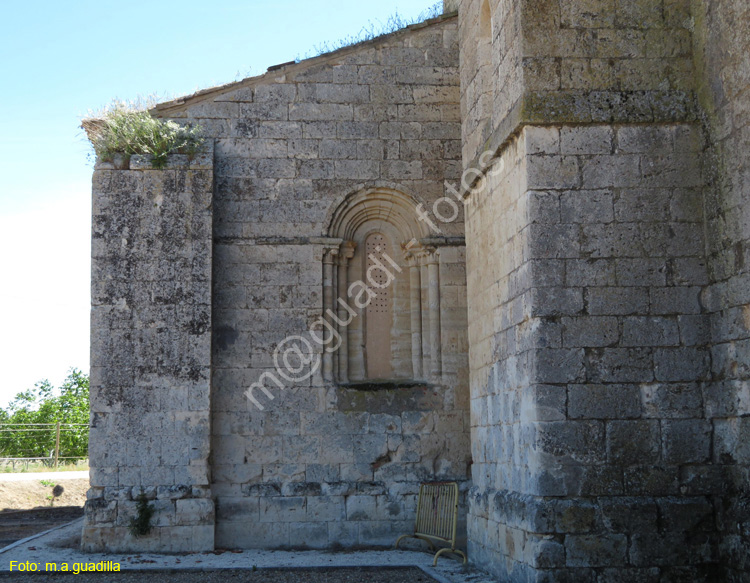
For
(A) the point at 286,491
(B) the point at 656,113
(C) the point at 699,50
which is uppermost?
(C) the point at 699,50

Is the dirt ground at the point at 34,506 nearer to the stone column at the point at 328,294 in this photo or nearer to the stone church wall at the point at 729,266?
the stone column at the point at 328,294

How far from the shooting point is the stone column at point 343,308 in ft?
30.4

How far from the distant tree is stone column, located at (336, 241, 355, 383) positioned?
39.0ft

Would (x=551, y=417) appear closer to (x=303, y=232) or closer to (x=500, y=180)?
(x=500, y=180)

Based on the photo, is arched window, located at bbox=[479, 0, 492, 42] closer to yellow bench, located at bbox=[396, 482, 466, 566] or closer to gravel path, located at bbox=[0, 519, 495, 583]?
yellow bench, located at bbox=[396, 482, 466, 566]

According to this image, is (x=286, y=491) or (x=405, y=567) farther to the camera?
(x=286, y=491)

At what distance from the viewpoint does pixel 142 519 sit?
27.7 feet

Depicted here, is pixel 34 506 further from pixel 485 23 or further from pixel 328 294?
pixel 485 23

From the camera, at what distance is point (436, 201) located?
9.49 meters

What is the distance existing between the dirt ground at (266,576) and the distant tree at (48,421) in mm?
11982

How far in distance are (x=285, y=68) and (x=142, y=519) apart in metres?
5.18

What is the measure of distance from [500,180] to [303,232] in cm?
292

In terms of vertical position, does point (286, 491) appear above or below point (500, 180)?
below

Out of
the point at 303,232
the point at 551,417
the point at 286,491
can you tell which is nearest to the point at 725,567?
the point at 551,417
